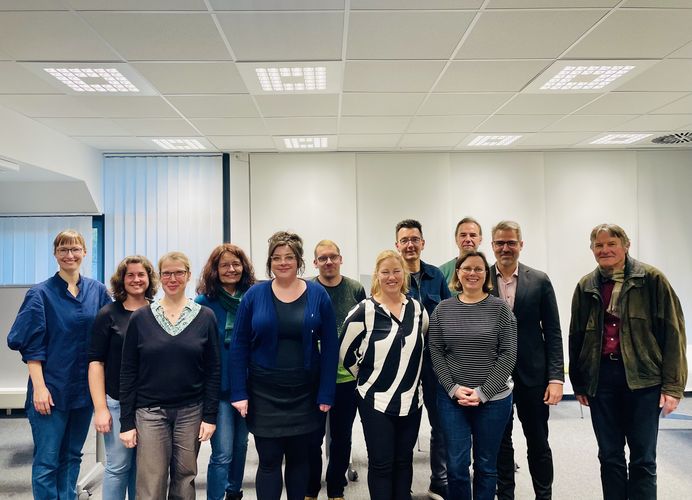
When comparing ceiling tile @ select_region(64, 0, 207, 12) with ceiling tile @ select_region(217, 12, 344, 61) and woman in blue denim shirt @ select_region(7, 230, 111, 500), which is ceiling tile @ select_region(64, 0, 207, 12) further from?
woman in blue denim shirt @ select_region(7, 230, 111, 500)

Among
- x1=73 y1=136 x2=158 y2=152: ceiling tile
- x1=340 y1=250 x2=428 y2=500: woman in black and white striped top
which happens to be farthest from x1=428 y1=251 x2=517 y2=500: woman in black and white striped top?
x1=73 y1=136 x2=158 y2=152: ceiling tile

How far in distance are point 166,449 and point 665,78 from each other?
3887mm

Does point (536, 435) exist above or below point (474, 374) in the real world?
below

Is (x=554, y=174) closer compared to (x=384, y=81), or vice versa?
(x=384, y=81)

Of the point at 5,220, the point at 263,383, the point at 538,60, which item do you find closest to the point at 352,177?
the point at 538,60

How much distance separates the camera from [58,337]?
7.25 ft

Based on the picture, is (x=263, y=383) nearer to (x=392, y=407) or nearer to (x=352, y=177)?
(x=392, y=407)

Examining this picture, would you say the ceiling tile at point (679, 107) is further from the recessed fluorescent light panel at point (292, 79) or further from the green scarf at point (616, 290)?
the recessed fluorescent light panel at point (292, 79)

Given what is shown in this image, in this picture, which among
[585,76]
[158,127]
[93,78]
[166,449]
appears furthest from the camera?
[158,127]

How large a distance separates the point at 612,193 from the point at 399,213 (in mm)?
2570

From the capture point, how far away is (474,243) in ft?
8.72

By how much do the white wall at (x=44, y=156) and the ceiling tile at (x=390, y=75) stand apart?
2.72m

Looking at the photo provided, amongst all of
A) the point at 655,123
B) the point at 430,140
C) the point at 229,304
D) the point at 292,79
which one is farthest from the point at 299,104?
the point at 655,123

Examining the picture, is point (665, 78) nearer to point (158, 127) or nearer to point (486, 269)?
point (486, 269)
